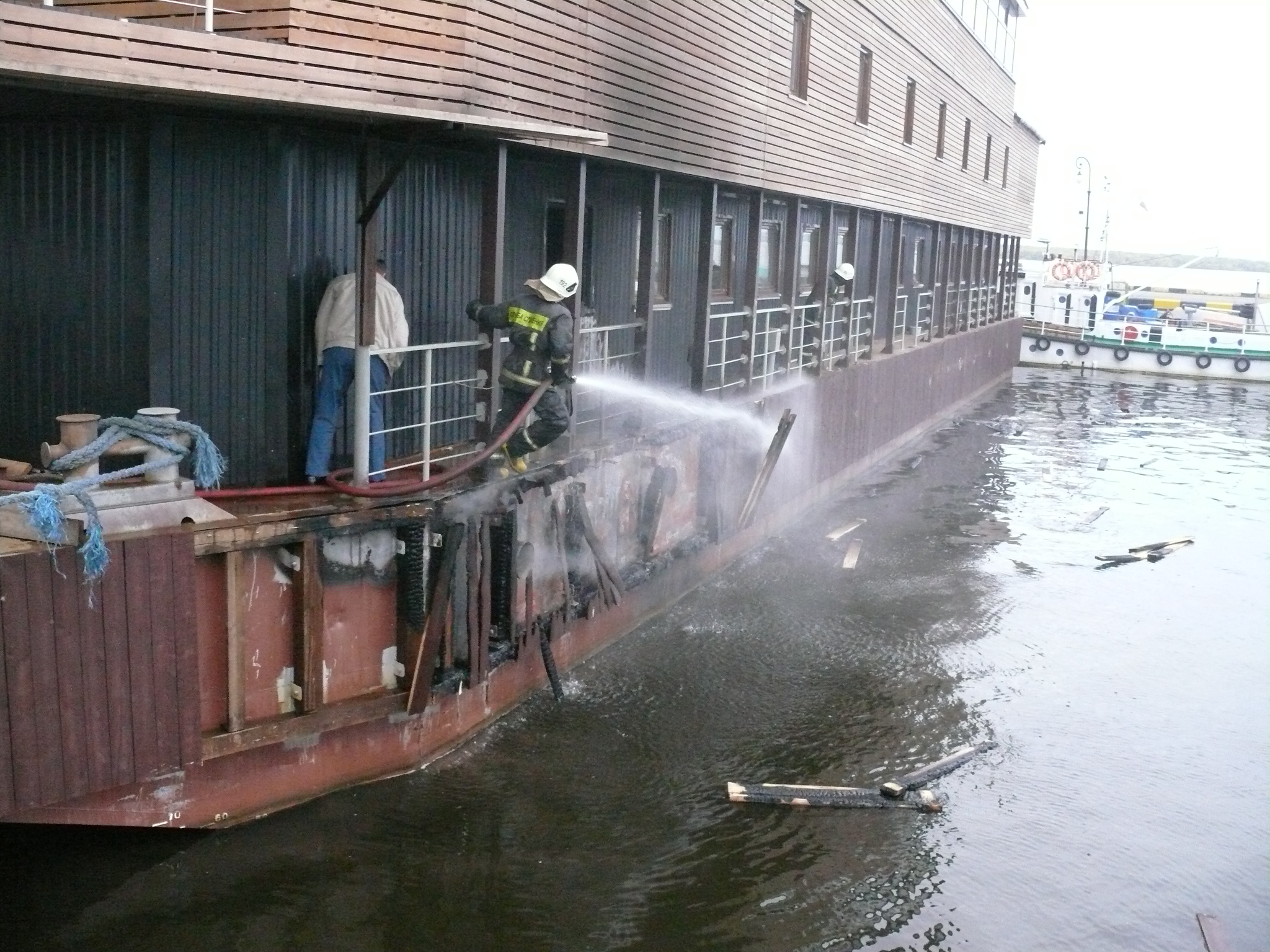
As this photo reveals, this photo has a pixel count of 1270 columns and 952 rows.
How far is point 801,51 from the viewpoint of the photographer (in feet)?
62.1

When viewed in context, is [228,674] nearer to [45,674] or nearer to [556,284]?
[45,674]

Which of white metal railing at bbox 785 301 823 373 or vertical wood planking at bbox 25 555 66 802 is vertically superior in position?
white metal railing at bbox 785 301 823 373

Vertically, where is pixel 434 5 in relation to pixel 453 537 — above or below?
above

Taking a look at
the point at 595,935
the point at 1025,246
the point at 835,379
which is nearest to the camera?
the point at 595,935

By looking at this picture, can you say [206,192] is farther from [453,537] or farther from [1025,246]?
[1025,246]

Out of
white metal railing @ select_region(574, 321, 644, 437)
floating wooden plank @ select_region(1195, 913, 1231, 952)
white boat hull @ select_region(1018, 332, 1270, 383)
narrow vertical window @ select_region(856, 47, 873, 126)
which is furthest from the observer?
white boat hull @ select_region(1018, 332, 1270, 383)

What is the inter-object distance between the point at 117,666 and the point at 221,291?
9.95ft

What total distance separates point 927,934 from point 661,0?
32.1ft

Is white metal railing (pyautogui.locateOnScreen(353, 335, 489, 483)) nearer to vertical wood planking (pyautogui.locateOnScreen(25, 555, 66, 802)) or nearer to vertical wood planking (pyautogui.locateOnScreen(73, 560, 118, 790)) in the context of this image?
vertical wood planking (pyautogui.locateOnScreen(73, 560, 118, 790))

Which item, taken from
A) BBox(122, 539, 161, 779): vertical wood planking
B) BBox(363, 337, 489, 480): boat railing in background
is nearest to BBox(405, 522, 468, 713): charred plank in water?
BBox(363, 337, 489, 480): boat railing in background

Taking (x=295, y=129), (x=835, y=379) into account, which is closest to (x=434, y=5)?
(x=295, y=129)

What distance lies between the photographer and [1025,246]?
548 ft

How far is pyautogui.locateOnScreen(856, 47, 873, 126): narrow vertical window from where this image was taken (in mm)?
22422

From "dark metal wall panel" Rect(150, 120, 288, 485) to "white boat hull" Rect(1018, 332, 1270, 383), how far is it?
40.1m
